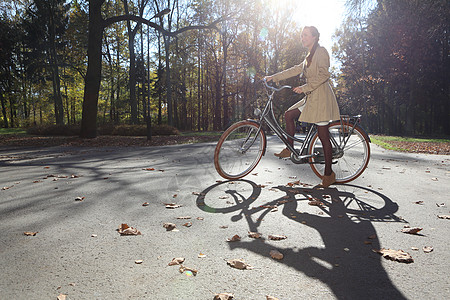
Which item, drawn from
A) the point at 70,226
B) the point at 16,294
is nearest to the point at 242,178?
the point at 70,226

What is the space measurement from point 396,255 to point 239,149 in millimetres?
3016

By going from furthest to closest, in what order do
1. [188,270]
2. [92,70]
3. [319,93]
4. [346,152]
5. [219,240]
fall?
[92,70] → [346,152] → [319,93] → [219,240] → [188,270]

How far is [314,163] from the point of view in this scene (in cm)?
479

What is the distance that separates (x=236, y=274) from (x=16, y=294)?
1282 millimetres

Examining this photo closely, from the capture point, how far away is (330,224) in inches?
117

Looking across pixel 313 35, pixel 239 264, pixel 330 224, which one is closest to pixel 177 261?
pixel 239 264

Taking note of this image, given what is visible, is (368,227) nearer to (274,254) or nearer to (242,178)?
(274,254)

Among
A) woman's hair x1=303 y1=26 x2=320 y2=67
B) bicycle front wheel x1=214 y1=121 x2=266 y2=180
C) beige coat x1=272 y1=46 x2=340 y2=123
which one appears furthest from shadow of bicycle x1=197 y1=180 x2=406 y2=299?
woman's hair x1=303 y1=26 x2=320 y2=67

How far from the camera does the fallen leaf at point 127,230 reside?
2.67m

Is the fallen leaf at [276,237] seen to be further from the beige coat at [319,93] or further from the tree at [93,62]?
the tree at [93,62]

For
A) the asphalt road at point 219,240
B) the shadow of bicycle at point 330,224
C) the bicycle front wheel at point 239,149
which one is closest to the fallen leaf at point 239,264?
the asphalt road at point 219,240

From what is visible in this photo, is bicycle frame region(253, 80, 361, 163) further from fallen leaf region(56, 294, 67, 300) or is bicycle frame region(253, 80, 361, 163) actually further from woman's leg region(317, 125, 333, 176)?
fallen leaf region(56, 294, 67, 300)

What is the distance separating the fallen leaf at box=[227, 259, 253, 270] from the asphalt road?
0.13 feet

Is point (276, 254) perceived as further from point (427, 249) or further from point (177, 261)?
point (427, 249)
